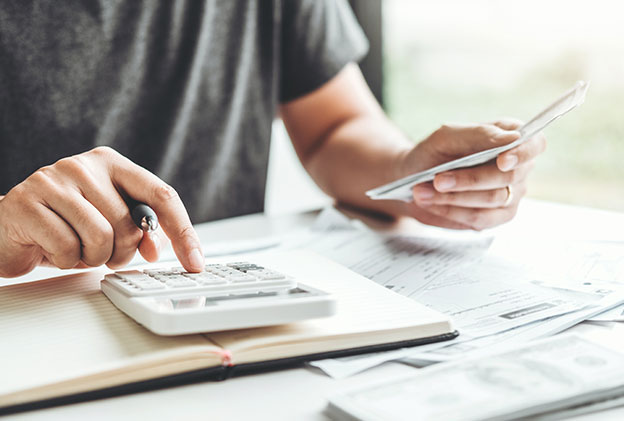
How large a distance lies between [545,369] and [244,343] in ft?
0.60

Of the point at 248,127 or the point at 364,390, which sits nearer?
the point at 364,390

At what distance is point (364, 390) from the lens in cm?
37

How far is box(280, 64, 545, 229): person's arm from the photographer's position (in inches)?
29.6

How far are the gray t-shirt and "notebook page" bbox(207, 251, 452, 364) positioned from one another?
0.65m

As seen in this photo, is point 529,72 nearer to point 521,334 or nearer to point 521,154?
point 521,154

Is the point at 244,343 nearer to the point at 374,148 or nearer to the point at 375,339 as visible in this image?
the point at 375,339

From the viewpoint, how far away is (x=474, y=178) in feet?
2.45

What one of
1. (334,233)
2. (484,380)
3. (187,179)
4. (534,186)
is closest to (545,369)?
(484,380)

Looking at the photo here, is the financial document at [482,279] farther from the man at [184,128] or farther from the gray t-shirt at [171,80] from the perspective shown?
the gray t-shirt at [171,80]

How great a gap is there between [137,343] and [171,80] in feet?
2.59

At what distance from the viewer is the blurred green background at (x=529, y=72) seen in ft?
9.14

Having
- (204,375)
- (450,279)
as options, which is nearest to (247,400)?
(204,375)

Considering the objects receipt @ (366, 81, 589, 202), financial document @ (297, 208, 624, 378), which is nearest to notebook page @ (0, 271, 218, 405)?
financial document @ (297, 208, 624, 378)

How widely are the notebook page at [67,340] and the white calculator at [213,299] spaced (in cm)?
1
